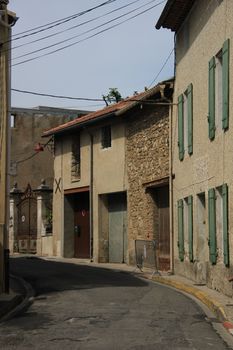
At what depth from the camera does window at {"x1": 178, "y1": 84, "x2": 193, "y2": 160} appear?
55.5 feet

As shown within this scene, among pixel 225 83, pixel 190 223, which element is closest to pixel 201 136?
pixel 190 223

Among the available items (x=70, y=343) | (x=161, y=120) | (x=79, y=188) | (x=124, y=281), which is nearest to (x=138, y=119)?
(x=161, y=120)

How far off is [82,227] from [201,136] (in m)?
13.5

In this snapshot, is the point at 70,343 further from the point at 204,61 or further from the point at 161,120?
the point at 161,120

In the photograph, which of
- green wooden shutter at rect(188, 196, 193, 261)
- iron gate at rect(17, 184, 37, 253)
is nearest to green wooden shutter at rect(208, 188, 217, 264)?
green wooden shutter at rect(188, 196, 193, 261)

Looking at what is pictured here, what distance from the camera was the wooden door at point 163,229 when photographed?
811 inches

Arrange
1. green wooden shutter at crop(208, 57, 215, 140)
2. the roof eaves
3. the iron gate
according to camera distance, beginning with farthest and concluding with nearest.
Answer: the iron gate, the roof eaves, green wooden shutter at crop(208, 57, 215, 140)

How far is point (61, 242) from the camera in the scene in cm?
2909

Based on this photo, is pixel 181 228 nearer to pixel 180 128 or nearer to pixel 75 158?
pixel 180 128

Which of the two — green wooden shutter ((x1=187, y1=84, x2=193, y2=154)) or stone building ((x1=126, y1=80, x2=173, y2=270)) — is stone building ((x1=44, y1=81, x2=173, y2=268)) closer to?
stone building ((x1=126, y1=80, x2=173, y2=270))

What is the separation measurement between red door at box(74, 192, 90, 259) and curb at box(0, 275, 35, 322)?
10821mm

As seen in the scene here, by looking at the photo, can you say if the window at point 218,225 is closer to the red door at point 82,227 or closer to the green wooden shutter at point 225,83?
the green wooden shutter at point 225,83

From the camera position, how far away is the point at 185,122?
17922 mm

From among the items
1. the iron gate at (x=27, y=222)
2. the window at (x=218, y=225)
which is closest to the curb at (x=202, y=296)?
the window at (x=218, y=225)
